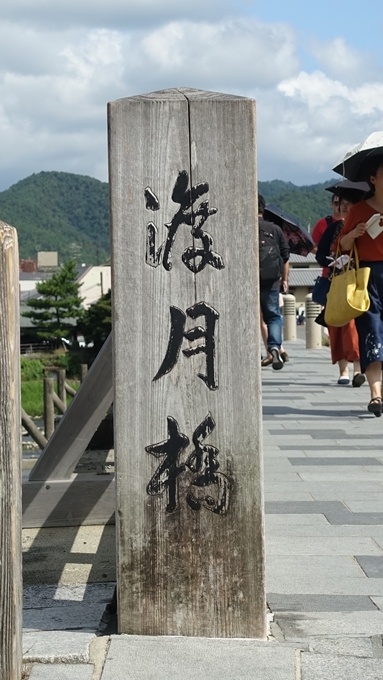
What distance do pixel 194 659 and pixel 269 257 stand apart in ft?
22.9

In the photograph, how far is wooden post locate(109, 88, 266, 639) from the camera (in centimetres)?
266

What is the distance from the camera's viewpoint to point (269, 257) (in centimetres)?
925

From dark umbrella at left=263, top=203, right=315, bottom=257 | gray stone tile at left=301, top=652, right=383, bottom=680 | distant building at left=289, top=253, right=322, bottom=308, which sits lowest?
distant building at left=289, top=253, right=322, bottom=308

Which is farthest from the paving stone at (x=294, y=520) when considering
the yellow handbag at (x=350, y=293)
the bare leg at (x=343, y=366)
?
the bare leg at (x=343, y=366)

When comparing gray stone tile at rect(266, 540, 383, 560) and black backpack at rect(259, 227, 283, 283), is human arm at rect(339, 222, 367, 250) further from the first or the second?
black backpack at rect(259, 227, 283, 283)

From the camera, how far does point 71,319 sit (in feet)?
238

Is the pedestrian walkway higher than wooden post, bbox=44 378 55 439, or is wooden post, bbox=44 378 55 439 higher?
the pedestrian walkway

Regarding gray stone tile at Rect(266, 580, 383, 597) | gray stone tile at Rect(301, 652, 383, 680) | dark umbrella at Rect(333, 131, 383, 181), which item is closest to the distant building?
dark umbrella at Rect(333, 131, 383, 181)

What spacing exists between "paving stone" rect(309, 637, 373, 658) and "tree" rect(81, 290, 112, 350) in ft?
195

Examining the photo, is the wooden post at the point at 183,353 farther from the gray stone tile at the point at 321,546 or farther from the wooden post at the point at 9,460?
the gray stone tile at the point at 321,546

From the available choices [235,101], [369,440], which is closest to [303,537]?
[235,101]

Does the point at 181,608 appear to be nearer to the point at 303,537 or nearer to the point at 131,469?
the point at 131,469

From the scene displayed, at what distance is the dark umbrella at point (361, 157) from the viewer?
6258 mm

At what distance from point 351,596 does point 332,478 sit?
202 cm
